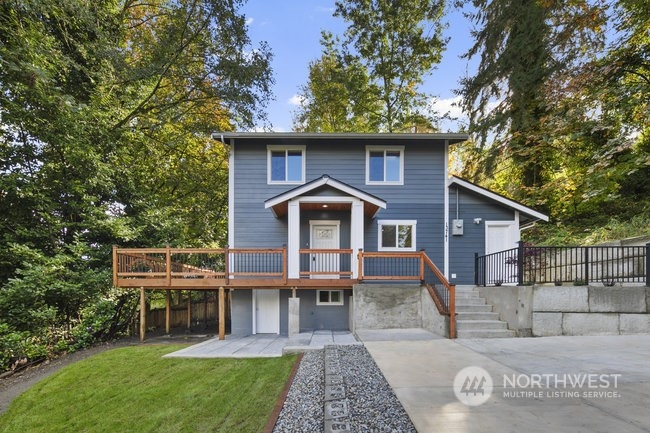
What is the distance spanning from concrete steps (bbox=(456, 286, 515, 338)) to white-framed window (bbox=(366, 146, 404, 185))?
4517 millimetres

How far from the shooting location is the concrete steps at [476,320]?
23.2 ft

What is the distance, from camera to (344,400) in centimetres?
367

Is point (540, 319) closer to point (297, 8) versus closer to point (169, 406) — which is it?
point (169, 406)

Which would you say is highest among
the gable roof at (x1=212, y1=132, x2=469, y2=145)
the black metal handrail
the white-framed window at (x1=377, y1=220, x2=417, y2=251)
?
the gable roof at (x1=212, y1=132, x2=469, y2=145)

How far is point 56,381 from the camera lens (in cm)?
633

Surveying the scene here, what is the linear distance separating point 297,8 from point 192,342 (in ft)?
53.1

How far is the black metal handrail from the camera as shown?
7.07 metres

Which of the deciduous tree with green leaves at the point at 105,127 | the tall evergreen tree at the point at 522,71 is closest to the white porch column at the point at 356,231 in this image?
the deciduous tree with green leaves at the point at 105,127

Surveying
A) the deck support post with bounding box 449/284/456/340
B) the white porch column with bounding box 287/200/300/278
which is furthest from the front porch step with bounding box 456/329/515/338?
the white porch column with bounding box 287/200/300/278

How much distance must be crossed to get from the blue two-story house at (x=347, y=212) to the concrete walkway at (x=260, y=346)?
4.46ft

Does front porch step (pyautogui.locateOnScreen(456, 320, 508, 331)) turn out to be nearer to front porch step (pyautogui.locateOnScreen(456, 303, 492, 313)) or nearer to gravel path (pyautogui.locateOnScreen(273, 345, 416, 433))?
front porch step (pyautogui.locateOnScreen(456, 303, 492, 313))

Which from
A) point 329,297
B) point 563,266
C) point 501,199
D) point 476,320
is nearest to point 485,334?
point 476,320

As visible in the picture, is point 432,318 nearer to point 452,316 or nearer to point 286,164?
point 452,316

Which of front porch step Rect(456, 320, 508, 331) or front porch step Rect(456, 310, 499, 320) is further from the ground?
front porch step Rect(456, 310, 499, 320)
